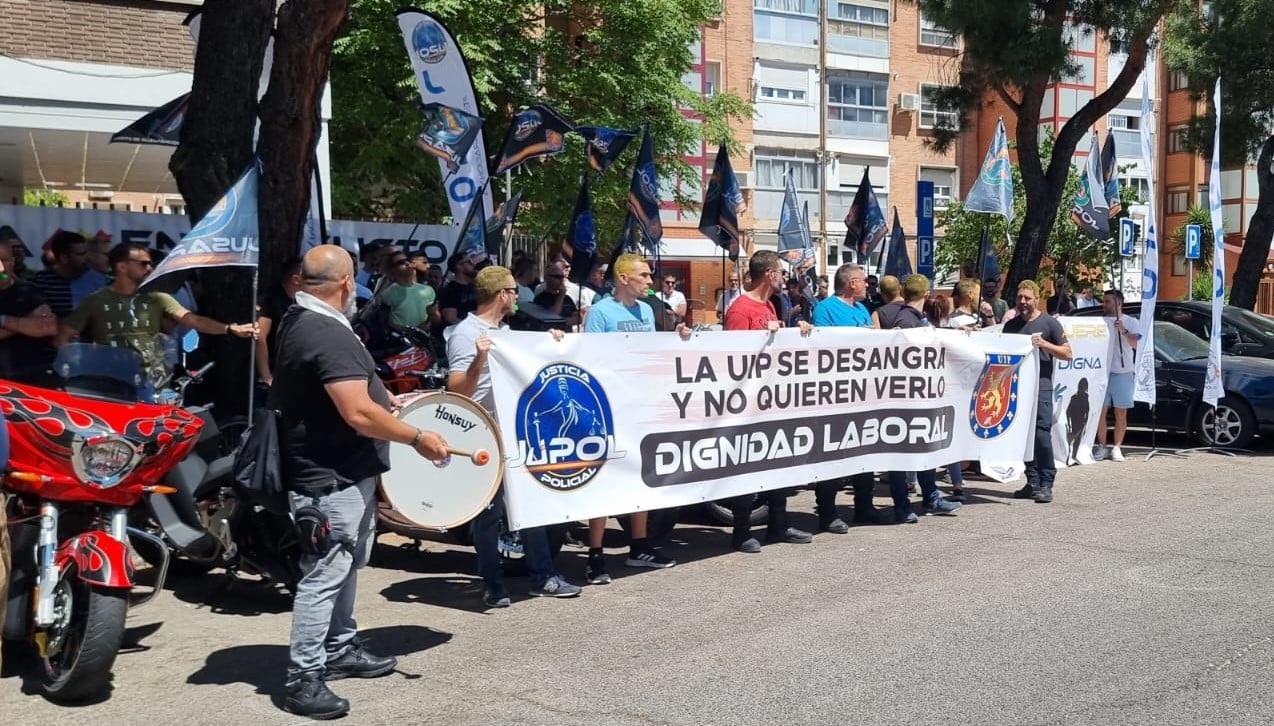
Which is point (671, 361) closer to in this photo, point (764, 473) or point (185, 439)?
point (764, 473)

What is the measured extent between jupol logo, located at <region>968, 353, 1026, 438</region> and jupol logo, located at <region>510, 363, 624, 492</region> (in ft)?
12.7

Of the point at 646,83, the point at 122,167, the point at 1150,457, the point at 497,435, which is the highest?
the point at 646,83

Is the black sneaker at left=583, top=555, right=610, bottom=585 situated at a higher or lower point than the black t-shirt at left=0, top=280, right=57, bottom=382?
lower

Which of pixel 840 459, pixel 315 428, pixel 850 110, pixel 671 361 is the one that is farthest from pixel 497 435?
pixel 850 110

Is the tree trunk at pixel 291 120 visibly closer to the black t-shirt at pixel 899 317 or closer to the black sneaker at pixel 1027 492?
the black t-shirt at pixel 899 317

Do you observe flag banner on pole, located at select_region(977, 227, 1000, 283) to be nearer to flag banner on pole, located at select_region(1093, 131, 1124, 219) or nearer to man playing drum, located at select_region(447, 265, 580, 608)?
flag banner on pole, located at select_region(1093, 131, 1124, 219)

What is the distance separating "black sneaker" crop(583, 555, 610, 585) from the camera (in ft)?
25.1

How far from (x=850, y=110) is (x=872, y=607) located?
140ft

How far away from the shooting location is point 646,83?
29031 mm

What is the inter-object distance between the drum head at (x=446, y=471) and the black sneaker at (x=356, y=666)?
0.67 meters

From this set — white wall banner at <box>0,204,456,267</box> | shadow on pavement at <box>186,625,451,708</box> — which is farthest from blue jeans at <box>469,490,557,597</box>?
white wall banner at <box>0,204,456,267</box>

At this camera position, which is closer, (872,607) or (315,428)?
(315,428)

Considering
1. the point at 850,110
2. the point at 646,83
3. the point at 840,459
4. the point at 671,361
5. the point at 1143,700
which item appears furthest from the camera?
the point at 850,110

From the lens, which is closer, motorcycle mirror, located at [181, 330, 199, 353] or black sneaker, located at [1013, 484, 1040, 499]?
black sneaker, located at [1013, 484, 1040, 499]
